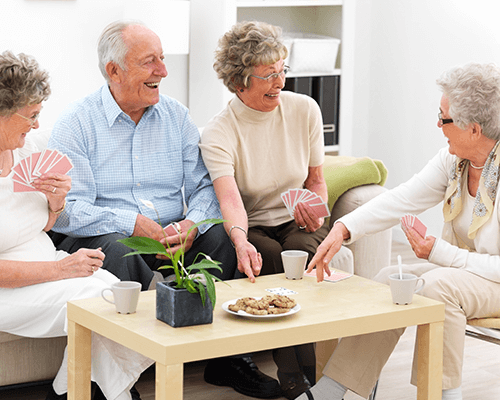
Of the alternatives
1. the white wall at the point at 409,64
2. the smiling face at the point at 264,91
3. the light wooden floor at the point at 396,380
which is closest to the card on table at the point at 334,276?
the light wooden floor at the point at 396,380

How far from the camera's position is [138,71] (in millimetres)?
2879

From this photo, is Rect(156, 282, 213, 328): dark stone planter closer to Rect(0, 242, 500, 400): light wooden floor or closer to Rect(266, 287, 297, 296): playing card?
Rect(266, 287, 297, 296): playing card

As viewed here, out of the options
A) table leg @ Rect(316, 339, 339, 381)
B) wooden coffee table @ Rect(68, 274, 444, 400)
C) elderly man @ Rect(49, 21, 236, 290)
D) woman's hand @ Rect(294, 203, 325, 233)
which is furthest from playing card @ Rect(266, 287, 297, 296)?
woman's hand @ Rect(294, 203, 325, 233)

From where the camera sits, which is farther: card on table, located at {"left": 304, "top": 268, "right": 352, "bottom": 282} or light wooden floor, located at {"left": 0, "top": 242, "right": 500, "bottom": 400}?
light wooden floor, located at {"left": 0, "top": 242, "right": 500, "bottom": 400}

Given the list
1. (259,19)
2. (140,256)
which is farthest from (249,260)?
(259,19)

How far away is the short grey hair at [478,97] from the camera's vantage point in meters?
2.39

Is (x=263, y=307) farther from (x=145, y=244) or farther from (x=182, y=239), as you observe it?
(x=182, y=239)

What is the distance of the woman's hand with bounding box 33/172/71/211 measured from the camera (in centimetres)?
247

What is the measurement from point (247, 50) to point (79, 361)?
1.33 meters

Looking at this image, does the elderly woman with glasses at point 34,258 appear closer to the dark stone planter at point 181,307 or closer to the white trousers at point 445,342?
the dark stone planter at point 181,307

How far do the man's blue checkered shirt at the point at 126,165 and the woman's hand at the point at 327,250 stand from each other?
21.7 inches

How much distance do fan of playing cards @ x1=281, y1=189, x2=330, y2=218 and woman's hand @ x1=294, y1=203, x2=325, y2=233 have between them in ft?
0.05

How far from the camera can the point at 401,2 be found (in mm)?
5023

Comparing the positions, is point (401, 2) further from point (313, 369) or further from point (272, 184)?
point (313, 369)
